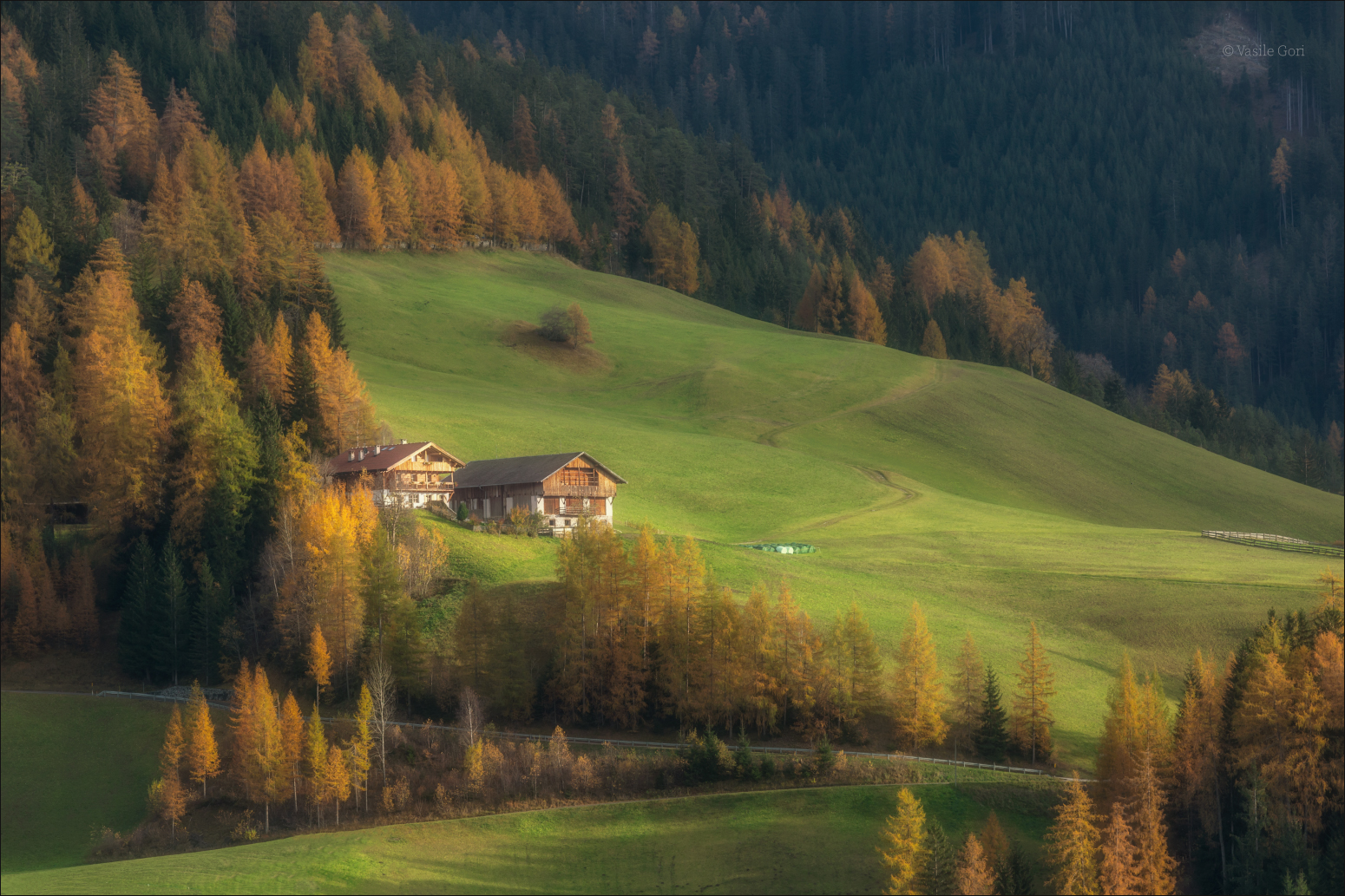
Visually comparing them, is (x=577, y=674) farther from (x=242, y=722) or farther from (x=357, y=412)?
(x=357, y=412)

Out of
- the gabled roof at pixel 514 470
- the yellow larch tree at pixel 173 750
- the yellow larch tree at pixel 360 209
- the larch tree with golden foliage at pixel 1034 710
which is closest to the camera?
the larch tree with golden foliage at pixel 1034 710

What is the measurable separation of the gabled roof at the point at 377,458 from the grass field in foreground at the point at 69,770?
888 inches

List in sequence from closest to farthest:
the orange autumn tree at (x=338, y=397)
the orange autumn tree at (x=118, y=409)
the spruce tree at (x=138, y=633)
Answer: the spruce tree at (x=138, y=633) → the orange autumn tree at (x=118, y=409) → the orange autumn tree at (x=338, y=397)

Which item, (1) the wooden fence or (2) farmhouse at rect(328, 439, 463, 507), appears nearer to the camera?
(2) farmhouse at rect(328, 439, 463, 507)

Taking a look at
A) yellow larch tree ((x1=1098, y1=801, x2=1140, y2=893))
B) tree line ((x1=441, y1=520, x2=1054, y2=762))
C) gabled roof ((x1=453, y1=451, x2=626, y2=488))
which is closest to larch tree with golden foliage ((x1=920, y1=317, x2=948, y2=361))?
gabled roof ((x1=453, y1=451, x2=626, y2=488))

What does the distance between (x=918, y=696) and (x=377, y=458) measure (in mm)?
43380

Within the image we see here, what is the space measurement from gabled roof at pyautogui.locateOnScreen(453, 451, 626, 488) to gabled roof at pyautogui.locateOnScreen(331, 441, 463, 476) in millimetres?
1722

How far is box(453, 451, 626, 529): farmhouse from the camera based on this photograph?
88.9 metres

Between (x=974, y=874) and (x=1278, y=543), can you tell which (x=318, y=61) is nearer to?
(x=1278, y=543)

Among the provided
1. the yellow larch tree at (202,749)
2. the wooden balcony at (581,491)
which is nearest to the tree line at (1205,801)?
the yellow larch tree at (202,749)

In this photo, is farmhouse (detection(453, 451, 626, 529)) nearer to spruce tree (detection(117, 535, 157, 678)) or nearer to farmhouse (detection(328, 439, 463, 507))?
farmhouse (detection(328, 439, 463, 507))

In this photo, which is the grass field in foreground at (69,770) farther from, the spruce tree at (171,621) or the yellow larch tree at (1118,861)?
the yellow larch tree at (1118,861)

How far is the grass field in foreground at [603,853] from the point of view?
4969 cm

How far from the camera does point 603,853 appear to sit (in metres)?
53.1
